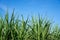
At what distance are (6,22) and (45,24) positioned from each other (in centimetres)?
120

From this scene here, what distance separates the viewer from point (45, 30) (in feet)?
16.1

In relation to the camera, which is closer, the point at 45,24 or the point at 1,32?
the point at 1,32

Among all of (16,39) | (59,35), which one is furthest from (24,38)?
(59,35)

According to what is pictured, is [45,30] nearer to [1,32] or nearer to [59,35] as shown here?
[1,32]

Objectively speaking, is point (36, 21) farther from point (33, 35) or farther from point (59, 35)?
point (59, 35)

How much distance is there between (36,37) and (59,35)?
8.23ft

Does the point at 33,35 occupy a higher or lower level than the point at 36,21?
lower

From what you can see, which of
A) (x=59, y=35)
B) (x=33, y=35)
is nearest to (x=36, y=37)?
(x=33, y=35)

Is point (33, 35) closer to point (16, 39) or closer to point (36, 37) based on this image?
point (36, 37)

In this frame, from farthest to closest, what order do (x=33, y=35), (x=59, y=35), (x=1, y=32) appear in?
1. (x=59, y=35)
2. (x=33, y=35)
3. (x=1, y=32)

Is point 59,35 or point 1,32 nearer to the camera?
point 1,32

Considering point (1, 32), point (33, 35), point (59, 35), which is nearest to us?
point (1, 32)

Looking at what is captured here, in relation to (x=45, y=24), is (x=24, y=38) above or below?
below

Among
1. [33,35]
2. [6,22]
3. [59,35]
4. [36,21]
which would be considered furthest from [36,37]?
[59,35]
